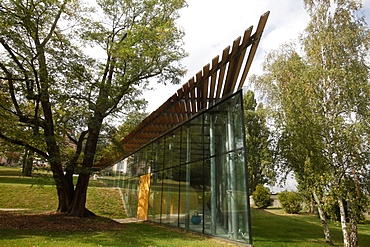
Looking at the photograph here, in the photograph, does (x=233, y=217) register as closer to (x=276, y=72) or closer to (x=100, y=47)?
(x=276, y=72)

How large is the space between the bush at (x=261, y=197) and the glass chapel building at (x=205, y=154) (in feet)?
36.5

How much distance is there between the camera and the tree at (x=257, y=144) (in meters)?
12.6

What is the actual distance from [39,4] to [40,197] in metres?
12.3

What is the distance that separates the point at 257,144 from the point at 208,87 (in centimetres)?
767

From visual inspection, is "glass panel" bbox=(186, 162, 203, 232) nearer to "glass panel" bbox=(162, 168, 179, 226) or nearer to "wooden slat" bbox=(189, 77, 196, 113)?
"glass panel" bbox=(162, 168, 179, 226)

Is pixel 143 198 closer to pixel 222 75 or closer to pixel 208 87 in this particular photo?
pixel 208 87

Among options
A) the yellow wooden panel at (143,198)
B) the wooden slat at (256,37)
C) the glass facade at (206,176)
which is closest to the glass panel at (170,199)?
the glass facade at (206,176)

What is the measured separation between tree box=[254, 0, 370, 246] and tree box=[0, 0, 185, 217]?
5.78 meters

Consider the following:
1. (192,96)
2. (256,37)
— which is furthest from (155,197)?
(256,37)

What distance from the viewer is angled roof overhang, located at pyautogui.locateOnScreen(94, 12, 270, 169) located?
7197 millimetres

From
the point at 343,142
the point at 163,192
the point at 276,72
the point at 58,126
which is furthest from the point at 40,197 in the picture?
the point at 343,142

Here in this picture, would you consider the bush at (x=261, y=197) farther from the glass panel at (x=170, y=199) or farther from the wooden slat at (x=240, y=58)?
the wooden slat at (x=240, y=58)

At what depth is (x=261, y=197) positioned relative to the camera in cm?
2255

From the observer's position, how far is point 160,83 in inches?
527
